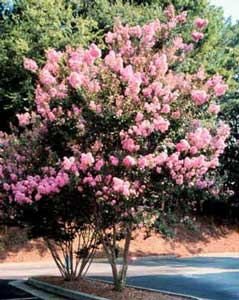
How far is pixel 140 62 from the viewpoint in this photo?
1062 centimetres

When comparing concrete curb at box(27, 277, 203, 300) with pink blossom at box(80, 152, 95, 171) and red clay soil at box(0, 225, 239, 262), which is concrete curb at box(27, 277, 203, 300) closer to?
pink blossom at box(80, 152, 95, 171)

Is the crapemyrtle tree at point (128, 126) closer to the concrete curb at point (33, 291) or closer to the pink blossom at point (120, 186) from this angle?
the pink blossom at point (120, 186)

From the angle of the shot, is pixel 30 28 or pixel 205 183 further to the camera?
pixel 30 28

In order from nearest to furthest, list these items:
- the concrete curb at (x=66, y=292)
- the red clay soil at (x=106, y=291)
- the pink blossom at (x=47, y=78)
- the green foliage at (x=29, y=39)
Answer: the red clay soil at (x=106, y=291)
the pink blossom at (x=47, y=78)
the concrete curb at (x=66, y=292)
the green foliage at (x=29, y=39)

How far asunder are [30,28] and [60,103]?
540 inches

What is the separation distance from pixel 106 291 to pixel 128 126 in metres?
3.64

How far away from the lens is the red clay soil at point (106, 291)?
34.7ft

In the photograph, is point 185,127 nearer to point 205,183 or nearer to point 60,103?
point 205,183

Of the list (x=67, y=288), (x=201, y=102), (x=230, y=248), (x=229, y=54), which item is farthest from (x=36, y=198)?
(x=229, y=54)

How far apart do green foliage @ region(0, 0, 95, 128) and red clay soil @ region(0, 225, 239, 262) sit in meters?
6.23

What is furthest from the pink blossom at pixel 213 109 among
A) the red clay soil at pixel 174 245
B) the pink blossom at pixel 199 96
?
the red clay soil at pixel 174 245

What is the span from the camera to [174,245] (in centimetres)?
2791

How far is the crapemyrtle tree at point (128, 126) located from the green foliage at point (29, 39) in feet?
38.3

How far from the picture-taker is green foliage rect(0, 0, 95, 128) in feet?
74.5
